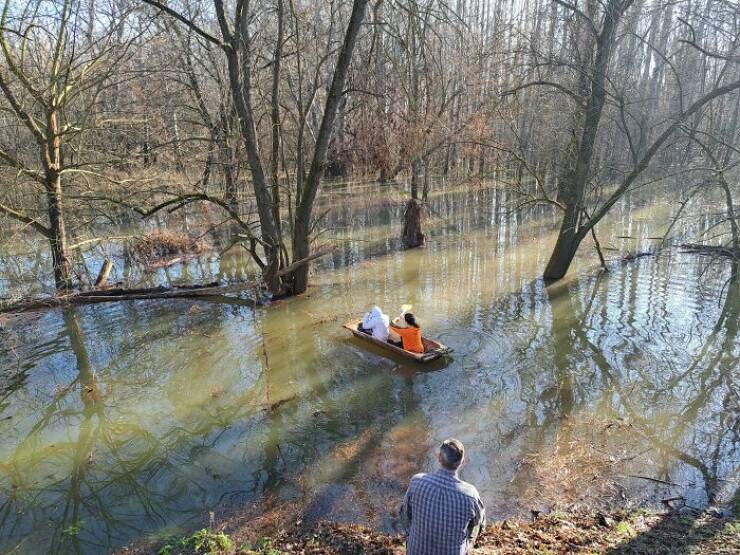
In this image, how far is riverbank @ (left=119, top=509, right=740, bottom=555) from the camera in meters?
4.66

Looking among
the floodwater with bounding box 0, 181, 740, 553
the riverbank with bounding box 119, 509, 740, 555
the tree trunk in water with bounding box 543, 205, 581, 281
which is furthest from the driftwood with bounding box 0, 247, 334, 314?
the riverbank with bounding box 119, 509, 740, 555

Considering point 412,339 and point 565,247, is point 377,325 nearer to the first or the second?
point 412,339

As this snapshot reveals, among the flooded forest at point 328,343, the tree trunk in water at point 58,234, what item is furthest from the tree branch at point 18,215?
the tree trunk in water at point 58,234

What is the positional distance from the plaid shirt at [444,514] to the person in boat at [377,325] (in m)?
5.58

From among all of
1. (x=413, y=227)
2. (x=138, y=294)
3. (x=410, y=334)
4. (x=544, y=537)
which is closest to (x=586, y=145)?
(x=413, y=227)

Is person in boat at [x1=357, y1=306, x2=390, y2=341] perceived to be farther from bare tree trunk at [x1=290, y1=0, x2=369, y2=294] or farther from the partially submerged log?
the partially submerged log

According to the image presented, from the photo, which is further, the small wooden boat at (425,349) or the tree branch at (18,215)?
the tree branch at (18,215)

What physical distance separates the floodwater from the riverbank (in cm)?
31

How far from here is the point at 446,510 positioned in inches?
141

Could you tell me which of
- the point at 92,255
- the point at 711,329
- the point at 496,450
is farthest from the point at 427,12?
the point at 92,255

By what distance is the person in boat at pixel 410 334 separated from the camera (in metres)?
8.70

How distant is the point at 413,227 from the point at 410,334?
871cm

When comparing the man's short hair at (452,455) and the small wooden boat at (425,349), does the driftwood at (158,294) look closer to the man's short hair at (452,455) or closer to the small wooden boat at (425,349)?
the small wooden boat at (425,349)

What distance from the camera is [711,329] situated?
10039 millimetres
